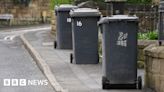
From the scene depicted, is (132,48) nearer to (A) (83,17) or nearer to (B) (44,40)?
(A) (83,17)

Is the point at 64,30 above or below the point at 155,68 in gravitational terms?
below

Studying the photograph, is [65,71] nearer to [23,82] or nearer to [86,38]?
[23,82]

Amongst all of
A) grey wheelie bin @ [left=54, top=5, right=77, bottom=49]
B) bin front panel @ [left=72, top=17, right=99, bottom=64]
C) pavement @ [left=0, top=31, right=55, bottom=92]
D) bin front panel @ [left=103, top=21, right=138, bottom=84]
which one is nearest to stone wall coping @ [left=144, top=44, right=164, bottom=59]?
bin front panel @ [left=103, top=21, right=138, bottom=84]

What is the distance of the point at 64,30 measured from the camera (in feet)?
63.6

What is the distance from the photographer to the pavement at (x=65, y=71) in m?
11.9

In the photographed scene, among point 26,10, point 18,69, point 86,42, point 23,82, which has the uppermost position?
point 86,42

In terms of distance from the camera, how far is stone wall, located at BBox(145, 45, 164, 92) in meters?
10.4

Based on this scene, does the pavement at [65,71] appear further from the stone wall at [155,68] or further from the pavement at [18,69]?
the stone wall at [155,68]

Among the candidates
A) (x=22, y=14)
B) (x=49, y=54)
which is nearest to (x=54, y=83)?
(x=49, y=54)

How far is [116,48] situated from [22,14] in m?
26.8

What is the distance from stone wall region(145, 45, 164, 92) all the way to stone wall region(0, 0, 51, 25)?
2708cm

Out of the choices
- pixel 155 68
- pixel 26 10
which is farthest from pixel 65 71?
pixel 26 10

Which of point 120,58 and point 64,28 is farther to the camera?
point 64,28

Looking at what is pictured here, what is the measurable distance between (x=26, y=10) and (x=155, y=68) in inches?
1095
